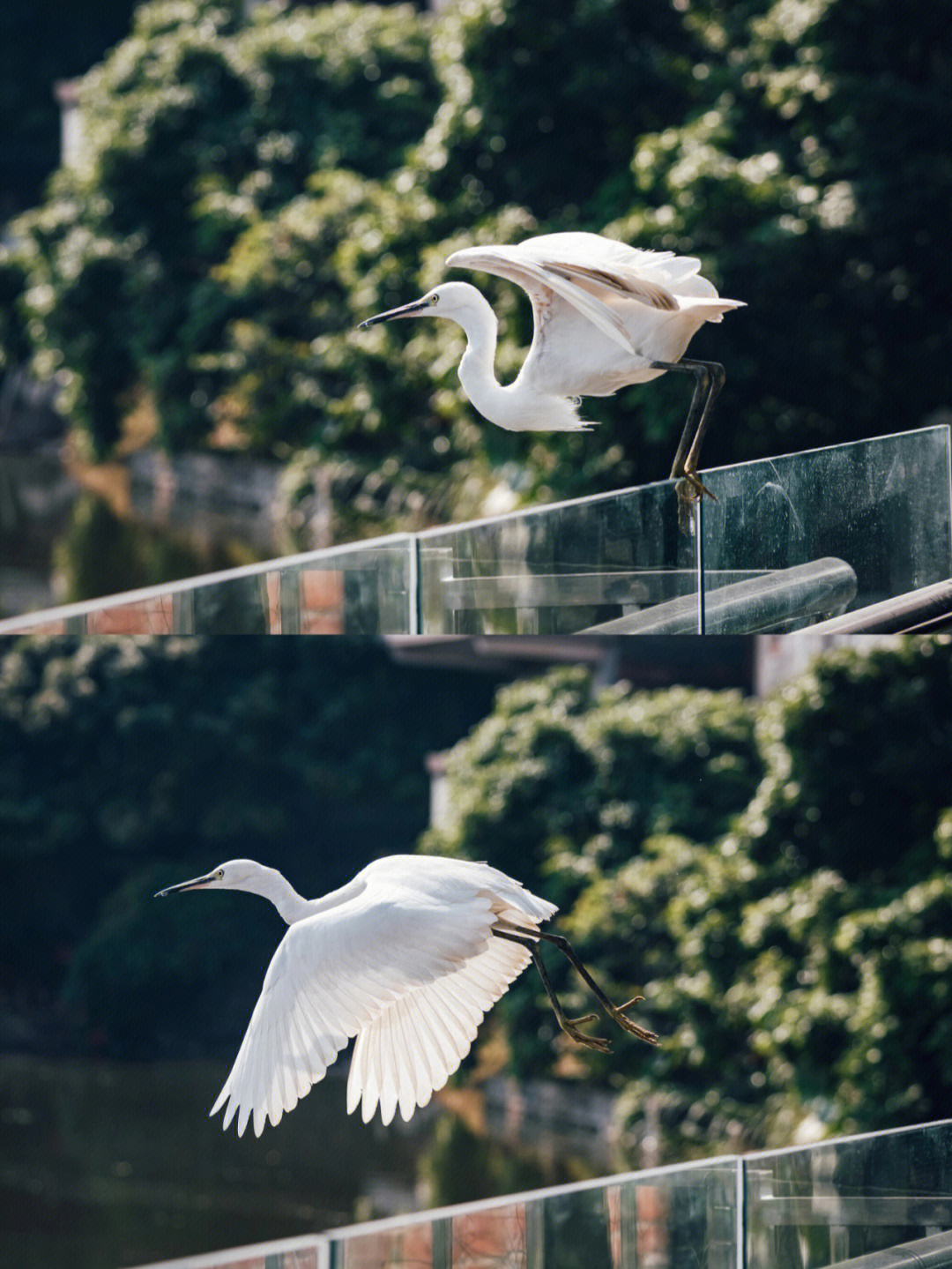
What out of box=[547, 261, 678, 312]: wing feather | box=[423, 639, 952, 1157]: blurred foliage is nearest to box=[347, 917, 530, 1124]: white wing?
box=[547, 261, 678, 312]: wing feather

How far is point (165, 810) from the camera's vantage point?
11.5 m

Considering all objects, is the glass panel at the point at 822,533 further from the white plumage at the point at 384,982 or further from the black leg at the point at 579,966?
the white plumage at the point at 384,982

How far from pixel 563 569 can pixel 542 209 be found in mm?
5824

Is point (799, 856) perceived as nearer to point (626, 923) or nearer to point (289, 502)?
point (626, 923)

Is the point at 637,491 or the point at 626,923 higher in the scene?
the point at 637,491

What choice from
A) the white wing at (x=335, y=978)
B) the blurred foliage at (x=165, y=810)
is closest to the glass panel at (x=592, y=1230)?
the white wing at (x=335, y=978)

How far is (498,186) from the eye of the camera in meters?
9.38

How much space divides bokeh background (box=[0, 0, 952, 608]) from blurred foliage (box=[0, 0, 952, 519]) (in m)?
0.02

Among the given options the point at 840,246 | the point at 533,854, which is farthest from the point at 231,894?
the point at 840,246

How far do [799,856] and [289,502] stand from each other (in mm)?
5364

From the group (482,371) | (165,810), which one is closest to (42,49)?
(165,810)

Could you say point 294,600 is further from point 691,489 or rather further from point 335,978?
point 335,978

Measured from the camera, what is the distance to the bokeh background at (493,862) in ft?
24.5

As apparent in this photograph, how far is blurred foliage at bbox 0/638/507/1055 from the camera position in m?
11.2
